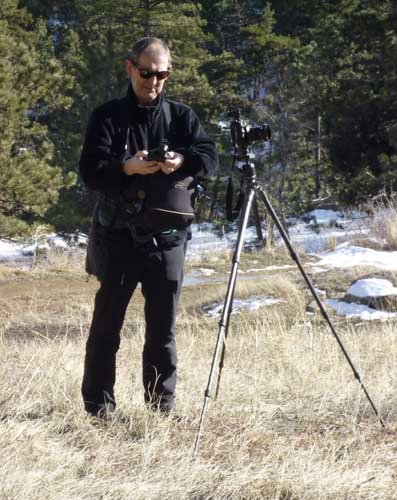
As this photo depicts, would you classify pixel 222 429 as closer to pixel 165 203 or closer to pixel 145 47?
pixel 165 203

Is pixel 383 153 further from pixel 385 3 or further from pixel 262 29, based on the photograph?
pixel 262 29

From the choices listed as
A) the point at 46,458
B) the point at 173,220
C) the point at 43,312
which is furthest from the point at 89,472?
the point at 43,312

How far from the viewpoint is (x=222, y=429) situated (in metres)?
3.63

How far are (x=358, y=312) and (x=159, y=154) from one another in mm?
5045

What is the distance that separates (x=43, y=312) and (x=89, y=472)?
566cm

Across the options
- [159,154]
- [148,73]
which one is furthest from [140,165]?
[148,73]

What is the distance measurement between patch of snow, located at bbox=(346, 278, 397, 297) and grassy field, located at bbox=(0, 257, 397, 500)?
228 centimetres

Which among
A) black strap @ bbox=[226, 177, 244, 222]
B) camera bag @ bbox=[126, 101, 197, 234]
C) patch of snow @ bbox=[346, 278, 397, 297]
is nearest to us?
camera bag @ bbox=[126, 101, 197, 234]

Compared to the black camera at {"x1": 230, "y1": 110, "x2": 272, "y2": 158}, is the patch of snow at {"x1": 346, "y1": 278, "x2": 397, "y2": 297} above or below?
below

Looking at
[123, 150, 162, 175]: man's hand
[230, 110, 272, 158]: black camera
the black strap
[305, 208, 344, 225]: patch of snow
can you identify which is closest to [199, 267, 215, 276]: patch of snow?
the black strap

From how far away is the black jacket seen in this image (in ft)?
11.6

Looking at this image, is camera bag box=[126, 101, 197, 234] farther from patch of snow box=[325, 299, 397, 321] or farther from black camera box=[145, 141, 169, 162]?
patch of snow box=[325, 299, 397, 321]

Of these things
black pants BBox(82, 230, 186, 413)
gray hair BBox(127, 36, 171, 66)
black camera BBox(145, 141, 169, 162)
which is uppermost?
gray hair BBox(127, 36, 171, 66)

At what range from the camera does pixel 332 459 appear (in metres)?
3.21
